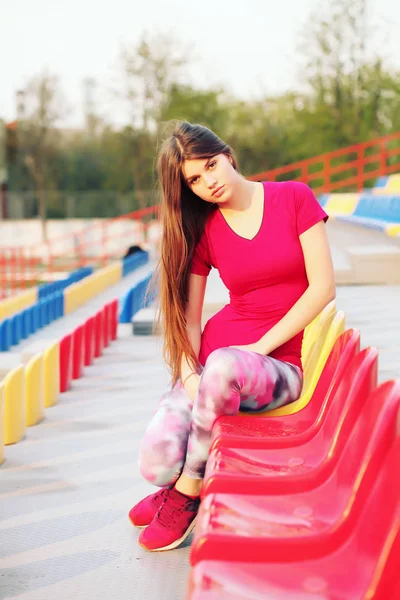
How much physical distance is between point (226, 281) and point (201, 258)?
0.13 metres

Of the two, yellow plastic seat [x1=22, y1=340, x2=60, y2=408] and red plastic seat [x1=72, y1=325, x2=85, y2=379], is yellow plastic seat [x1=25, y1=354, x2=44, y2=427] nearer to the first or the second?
yellow plastic seat [x1=22, y1=340, x2=60, y2=408]

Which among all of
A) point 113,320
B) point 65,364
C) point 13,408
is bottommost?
point 113,320

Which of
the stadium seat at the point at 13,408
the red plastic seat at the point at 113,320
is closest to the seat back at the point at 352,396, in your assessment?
the stadium seat at the point at 13,408

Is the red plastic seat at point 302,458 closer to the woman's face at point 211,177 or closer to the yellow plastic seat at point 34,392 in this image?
the woman's face at point 211,177

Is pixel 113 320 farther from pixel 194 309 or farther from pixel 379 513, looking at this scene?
pixel 379 513

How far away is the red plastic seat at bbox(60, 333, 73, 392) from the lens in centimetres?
534

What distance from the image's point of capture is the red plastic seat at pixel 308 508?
1812 millimetres

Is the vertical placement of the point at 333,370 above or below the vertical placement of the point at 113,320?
above

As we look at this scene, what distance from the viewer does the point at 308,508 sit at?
2031 mm

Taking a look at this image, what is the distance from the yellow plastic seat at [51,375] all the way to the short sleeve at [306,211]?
8.38 ft

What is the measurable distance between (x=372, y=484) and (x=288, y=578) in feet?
0.87

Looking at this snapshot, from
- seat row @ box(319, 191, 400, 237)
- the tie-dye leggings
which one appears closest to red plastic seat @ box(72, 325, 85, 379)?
the tie-dye leggings

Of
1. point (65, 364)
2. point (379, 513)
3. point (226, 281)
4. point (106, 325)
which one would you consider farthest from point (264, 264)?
point (106, 325)

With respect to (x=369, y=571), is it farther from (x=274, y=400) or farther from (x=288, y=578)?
(x=274, y=400)
